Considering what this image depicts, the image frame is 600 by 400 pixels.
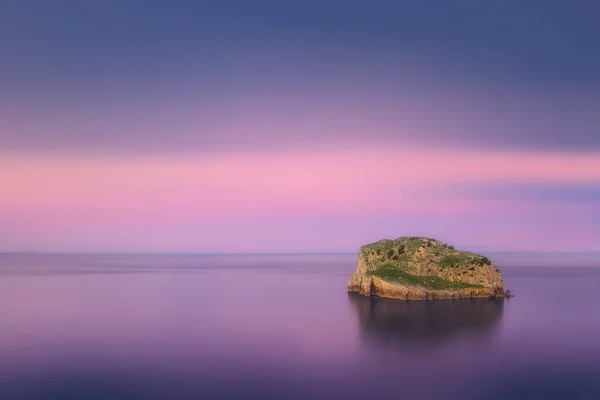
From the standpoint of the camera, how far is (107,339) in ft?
230

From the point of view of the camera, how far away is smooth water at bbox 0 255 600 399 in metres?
47.2

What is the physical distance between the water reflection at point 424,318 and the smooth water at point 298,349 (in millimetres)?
276

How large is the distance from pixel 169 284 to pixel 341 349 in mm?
110681

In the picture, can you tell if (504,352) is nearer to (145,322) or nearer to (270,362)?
(270,362)

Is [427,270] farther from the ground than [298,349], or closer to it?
farther from the ground

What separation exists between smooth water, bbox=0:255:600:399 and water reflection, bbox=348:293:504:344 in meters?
0.28

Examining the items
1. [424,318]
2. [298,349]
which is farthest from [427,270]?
[298,349]

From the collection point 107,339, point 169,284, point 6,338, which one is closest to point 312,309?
point 107,339

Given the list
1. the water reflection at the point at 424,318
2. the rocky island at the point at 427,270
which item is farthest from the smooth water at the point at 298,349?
the rocky island at the point at 427,270

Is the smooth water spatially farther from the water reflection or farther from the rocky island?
the rocky island

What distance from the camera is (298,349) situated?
65.1 meters

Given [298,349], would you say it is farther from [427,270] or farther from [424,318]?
[427,270]

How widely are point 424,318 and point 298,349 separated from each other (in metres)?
28.0

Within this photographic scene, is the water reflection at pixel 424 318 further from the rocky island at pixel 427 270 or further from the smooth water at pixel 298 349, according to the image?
the rocky island at pixel 427 270
